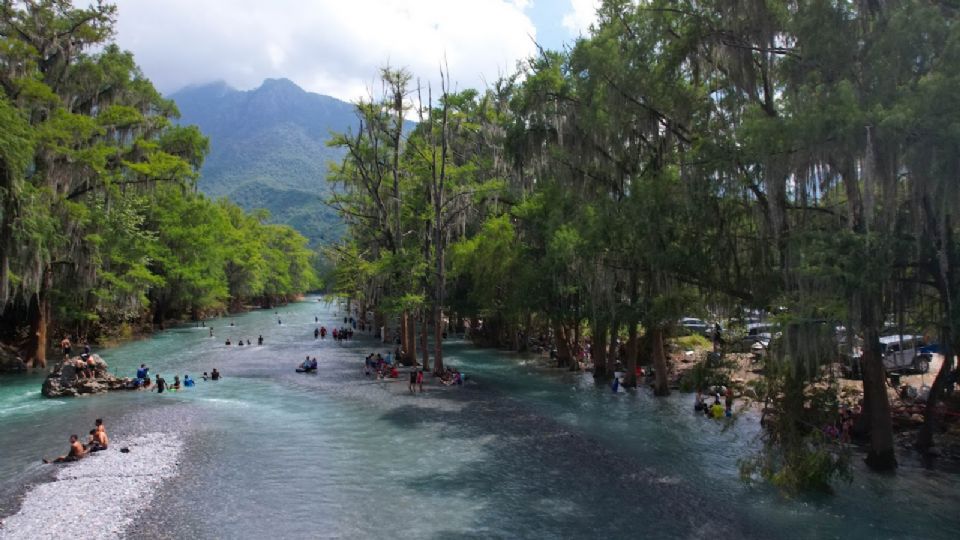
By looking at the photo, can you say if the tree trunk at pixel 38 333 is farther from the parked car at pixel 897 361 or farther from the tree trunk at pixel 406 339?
the parked car at pixel 897 361

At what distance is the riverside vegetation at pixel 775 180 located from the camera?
40.2 ft

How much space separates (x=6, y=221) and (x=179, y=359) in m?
14.6

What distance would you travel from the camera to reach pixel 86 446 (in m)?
18.3

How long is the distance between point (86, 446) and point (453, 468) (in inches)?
460

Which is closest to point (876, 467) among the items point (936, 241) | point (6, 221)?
point (936, 241)

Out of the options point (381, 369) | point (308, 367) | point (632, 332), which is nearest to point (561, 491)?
point (632, 332)

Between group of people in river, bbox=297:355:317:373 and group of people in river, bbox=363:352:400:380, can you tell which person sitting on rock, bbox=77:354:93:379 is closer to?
group of people in river, bbox=297:355:317:373

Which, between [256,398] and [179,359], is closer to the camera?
[256,398]

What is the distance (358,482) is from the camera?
53.2ft

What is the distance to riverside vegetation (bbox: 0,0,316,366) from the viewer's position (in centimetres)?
2934

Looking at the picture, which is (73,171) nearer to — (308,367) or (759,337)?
(308,367)

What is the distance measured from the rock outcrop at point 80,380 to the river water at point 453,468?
0.98m

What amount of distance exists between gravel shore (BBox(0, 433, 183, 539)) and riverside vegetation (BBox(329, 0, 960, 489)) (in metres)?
15.3

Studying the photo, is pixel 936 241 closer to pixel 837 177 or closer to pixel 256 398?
pixel 837 177
